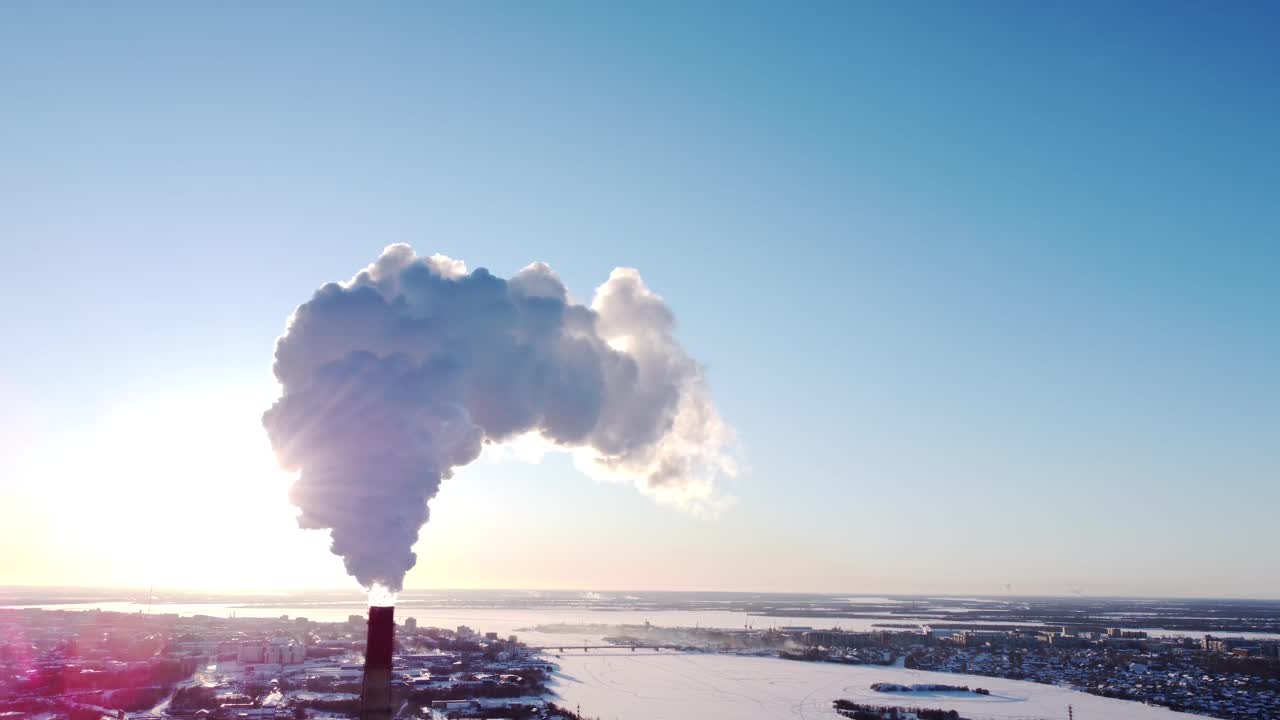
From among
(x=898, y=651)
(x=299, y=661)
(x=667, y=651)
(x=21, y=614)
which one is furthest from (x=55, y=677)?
(x=21, y=614)

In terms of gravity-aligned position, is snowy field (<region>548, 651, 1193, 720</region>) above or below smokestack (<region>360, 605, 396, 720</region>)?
below

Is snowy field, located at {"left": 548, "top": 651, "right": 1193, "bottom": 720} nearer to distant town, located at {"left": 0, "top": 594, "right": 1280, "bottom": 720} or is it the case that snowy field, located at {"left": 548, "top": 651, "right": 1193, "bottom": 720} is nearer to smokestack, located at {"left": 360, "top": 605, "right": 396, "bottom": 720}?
distant town, located at {"left": 0, "top": 594, "right": 1280, "bottom": 720}

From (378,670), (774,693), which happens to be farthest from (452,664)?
(378,670)

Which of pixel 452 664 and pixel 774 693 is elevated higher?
pixel 452 664

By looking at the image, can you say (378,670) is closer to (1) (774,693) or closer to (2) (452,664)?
(1) (774,693)

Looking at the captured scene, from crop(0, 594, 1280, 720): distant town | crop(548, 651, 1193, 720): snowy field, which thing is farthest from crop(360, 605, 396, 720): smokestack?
crop(548, 651, 1193, 720): snowy field

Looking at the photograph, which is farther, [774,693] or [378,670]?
[774,693]

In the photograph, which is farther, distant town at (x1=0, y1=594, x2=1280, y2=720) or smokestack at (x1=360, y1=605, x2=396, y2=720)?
distant town at (x1=0, y1=594, x2=1280, y2=720)

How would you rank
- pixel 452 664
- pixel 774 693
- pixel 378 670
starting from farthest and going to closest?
pixel 452 664 < pixel 774 693 < pixel 378 670
